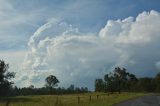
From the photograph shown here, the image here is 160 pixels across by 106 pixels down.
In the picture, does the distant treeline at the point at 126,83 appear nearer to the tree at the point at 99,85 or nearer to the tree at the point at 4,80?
the tree at the point at 99,85

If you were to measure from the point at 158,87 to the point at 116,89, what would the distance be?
14.9 metres

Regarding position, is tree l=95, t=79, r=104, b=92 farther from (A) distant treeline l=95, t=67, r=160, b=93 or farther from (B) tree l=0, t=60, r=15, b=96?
(B) tree l=0, t=60, r=15, b=96

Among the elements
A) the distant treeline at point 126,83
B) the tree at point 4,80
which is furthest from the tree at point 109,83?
the tree at point 4,80

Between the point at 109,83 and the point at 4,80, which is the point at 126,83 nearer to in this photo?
the point at 109,83

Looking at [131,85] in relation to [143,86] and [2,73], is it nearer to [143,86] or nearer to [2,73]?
[143,86]

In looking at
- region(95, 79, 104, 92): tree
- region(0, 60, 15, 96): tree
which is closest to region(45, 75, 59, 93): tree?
region(95, 79, 104, 92): tree

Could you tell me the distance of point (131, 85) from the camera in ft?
489

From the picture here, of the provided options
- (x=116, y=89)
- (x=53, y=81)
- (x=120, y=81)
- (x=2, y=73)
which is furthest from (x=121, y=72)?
(x=2, y=73)

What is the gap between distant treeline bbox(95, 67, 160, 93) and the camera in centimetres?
14188

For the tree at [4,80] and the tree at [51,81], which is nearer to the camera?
the tree at [4,80]

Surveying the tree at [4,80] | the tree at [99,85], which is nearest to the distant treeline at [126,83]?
the tree at [99,85]

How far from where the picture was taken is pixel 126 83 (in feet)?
494

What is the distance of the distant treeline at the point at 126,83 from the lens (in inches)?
5586

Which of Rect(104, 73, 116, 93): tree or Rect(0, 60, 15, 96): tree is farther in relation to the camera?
Rect(104, 73, 116, 93): tree
